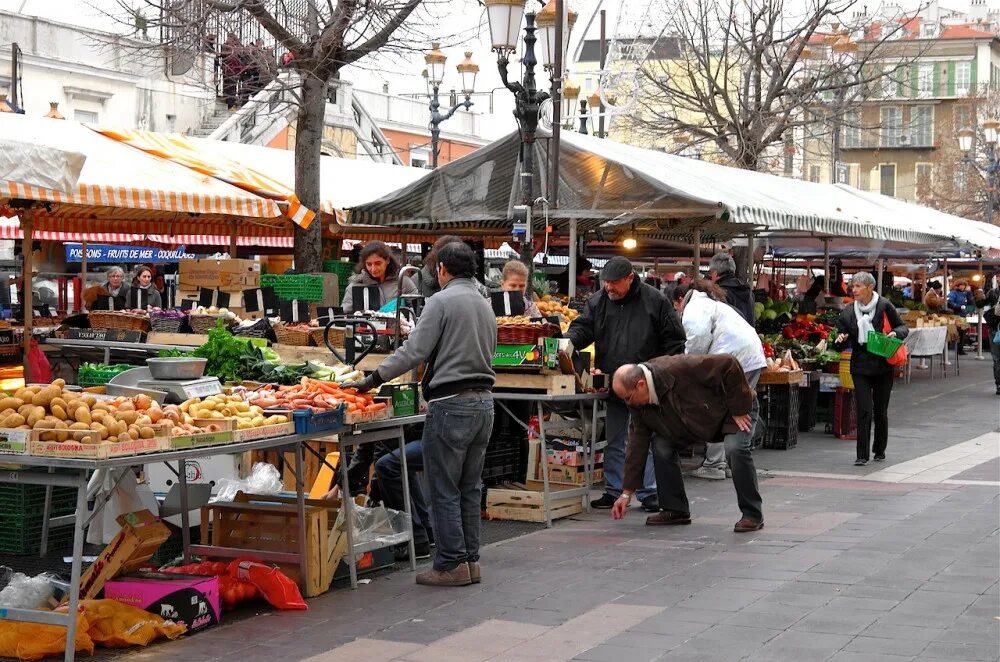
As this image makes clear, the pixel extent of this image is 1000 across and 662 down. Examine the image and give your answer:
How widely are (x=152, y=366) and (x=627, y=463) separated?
2987 mm

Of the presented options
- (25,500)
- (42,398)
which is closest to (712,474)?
(25,500)

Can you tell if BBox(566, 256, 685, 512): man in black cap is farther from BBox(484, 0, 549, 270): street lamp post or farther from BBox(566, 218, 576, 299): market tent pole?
BBox(566, 218, 576, 299): market tent pole

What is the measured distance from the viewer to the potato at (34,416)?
19.9ft

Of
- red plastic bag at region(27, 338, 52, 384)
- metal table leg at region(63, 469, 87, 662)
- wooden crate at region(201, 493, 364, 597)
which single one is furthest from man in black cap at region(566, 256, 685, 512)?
red plastic bag at region(27, 338, 52, 384)

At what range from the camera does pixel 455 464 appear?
725 centimetres

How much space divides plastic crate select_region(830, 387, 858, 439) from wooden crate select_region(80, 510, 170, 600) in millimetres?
9867

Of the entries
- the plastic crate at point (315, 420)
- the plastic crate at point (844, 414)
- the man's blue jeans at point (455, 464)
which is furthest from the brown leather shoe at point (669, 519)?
the plastic crate at point (844, 414)

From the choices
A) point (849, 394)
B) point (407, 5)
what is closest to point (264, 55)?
point (407, 5)

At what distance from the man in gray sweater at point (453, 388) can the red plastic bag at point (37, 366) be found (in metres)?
5.05

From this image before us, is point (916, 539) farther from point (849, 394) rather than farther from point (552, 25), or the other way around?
point (552, 25)

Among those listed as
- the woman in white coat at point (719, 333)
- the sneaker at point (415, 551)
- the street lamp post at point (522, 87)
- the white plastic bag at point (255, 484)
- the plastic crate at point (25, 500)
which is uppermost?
the street lamp post at point (522, 87)

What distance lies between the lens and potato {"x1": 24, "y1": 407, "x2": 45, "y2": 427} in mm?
6074

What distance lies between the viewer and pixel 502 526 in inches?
372

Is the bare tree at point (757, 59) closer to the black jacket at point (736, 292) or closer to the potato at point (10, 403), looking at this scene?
the black jacket at point (736, 292)
